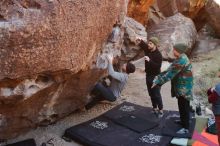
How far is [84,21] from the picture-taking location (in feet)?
17.7

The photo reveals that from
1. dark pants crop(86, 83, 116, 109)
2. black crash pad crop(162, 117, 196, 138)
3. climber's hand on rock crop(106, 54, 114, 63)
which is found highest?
climber's hand on rock crop(106, 54, 114, 63)

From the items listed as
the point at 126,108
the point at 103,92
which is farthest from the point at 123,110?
the point at 103,92

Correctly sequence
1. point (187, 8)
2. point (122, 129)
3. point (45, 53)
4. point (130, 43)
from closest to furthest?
1. point (45, 53)
2. point (122, 129)
3. point (130, 43)
4. point (187, 8)

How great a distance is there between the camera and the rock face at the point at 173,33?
11164 millimetres

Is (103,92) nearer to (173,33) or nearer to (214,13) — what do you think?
(173,33)

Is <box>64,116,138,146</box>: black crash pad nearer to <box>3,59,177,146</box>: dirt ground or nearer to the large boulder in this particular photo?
<box>3,59,177,146</box>: dirt ground

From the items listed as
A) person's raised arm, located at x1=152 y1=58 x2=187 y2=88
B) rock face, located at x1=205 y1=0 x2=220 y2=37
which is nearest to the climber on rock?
person's raised arm, located at x1=152 y1=58 x2=187 y2=88

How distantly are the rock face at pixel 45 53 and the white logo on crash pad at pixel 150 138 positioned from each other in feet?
4.44

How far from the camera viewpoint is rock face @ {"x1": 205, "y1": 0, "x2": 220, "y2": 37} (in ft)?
41.1

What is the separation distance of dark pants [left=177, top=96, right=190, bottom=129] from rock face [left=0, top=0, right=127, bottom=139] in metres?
1.50

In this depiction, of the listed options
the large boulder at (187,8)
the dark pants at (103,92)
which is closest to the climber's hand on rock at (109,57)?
the dark pants at (103,92)

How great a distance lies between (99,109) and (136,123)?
1029 mm

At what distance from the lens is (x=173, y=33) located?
11688mm

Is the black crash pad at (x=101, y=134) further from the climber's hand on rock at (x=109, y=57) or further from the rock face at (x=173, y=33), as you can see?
the rock face at (x=173, y=33)
